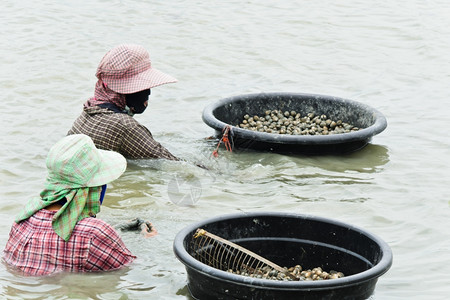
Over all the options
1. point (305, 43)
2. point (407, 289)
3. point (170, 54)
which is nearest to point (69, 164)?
point (407, 289)

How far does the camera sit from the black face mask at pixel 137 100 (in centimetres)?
554

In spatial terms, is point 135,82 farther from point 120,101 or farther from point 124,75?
point 120,101

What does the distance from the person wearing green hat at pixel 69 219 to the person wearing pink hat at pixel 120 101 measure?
59.8 inches

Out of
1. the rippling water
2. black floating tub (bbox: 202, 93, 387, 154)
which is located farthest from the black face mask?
black floating tub (bbox: 202, 93, 387, 154)

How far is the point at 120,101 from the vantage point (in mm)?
5543

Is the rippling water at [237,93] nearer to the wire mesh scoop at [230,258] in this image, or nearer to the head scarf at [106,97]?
the wire mesh scoop at [230,258]

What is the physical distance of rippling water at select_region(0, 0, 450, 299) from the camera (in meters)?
4.49

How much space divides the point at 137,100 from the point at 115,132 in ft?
0.96

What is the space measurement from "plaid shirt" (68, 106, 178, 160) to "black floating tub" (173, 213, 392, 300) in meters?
1.56

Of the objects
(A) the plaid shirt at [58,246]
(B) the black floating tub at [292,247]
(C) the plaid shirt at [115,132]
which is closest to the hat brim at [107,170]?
(A) the plaid shirt at [58,246]

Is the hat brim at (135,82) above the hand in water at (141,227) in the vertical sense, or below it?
above

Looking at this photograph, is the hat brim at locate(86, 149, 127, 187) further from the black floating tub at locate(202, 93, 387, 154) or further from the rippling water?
the black floating tub at locate(202, 93, 387, 154)

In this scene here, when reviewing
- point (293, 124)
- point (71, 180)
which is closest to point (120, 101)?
point (293, 124)

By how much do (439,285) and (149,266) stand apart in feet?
4.97
